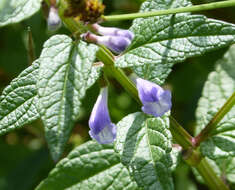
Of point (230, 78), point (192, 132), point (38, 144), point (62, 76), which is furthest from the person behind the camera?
point (38, 144)

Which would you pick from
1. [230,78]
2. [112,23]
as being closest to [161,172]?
[230,78]

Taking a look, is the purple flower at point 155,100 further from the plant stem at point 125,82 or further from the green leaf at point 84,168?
the green leaf at point 84,168

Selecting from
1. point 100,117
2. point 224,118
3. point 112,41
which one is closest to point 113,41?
point 112,41


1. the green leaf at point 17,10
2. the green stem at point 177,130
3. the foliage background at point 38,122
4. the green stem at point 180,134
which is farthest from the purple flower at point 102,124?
the foliage background at point 38,122

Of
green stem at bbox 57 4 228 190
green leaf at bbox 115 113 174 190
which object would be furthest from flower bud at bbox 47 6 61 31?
green leaf at bbox 115 113 174 190

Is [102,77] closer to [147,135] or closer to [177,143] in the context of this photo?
[147,135]
